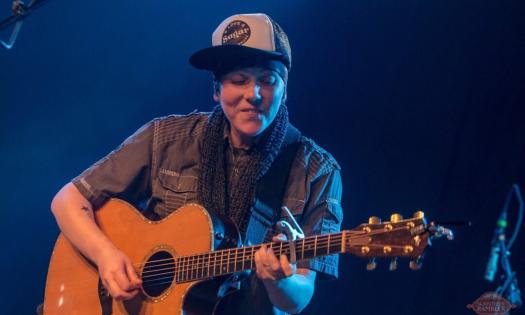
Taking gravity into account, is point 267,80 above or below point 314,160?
above

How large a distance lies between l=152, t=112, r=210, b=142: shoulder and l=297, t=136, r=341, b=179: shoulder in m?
0.49

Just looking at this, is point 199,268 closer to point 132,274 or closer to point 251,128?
point 132,274

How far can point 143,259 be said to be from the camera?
9.09ft

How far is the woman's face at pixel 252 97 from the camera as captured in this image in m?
2.75

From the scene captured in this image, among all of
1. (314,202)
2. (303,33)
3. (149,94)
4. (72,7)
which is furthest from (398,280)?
(72,7)

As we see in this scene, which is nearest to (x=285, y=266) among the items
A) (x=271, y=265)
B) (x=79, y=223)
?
(x=271, y=265)

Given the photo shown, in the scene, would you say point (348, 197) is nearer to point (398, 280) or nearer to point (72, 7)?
point (398, 280)

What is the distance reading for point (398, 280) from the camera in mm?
3584

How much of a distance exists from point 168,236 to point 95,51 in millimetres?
2257

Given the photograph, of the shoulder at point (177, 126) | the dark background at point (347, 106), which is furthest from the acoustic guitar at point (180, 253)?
the dark background at point (347, 106)

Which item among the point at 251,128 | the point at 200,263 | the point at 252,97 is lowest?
the point at 200,263

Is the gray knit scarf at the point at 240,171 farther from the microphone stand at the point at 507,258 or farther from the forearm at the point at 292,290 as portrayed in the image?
the microphone stand at the point at 507,258

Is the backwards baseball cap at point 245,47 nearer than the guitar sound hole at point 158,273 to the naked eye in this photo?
No

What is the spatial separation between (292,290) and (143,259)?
66 centimetres
